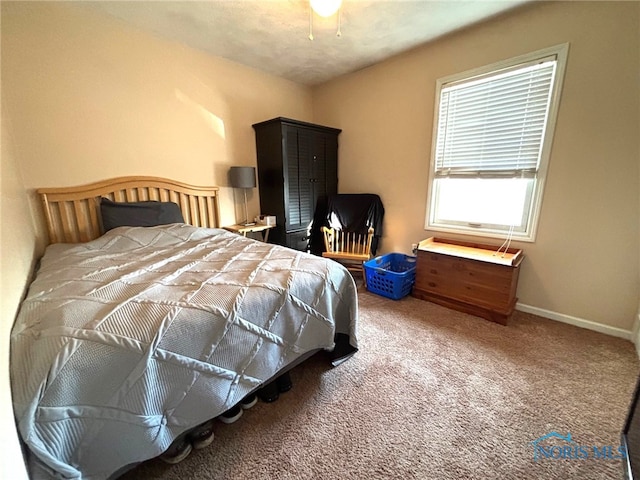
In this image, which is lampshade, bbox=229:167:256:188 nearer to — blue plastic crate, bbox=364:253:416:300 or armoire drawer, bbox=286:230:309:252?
armoire drawer, bbox=286:230:309:252

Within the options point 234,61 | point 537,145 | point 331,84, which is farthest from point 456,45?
point 234,61

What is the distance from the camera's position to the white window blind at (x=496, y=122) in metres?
2.14

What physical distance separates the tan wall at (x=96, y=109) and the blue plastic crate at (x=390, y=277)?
195 centimetres

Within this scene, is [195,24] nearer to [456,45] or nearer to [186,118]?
[186,118]

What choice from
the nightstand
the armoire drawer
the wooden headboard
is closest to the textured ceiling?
the wooden headboard

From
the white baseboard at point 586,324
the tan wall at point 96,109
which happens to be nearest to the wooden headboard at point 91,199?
the tan wall at point 96,109

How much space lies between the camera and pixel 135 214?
87.5 inches

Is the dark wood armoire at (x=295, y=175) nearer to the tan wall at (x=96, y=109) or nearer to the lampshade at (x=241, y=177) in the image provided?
the lampshade at (x=241, y=177)

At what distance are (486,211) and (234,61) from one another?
125 inches

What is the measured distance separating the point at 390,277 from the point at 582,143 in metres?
1.83

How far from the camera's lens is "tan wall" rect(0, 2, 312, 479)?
1828mm

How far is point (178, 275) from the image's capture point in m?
1.40

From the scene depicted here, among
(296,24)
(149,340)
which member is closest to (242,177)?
(296,24)

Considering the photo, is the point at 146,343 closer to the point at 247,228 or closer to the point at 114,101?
the point at 247,228
